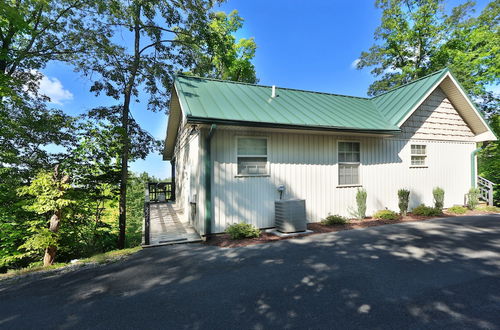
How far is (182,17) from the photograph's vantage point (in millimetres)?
10648

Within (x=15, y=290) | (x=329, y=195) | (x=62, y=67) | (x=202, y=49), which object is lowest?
(x=15, y=290)

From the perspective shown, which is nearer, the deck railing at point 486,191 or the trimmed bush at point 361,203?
the trimmed bush at point 361,203

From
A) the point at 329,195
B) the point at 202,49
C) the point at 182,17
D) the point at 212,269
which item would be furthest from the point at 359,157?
the point at 182,17

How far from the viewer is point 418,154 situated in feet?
33.9

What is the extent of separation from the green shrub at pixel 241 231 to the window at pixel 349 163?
4184mm

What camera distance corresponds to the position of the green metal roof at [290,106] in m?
7.05

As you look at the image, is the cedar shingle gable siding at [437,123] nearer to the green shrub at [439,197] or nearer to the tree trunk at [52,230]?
the green shrub at [439,197]

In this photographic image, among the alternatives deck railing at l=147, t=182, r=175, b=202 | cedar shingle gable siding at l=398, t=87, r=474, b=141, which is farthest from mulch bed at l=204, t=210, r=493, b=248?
deck railing at l=147, t=182, r=175, b=202

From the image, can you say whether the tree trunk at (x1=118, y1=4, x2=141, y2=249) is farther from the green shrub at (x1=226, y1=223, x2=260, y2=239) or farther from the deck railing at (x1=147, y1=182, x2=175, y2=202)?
the deck railing at (x1=147, y1=182, x2=175, y2=202)

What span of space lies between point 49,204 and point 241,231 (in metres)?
4.93

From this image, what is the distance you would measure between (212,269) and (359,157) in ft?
23.6

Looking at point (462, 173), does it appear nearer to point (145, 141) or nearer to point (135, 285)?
point (135, 285)

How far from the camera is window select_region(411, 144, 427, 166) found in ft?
33.6

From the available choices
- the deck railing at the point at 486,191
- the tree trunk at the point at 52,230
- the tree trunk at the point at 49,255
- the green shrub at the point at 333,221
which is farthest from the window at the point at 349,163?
the tree trunk at the point at 49,255
